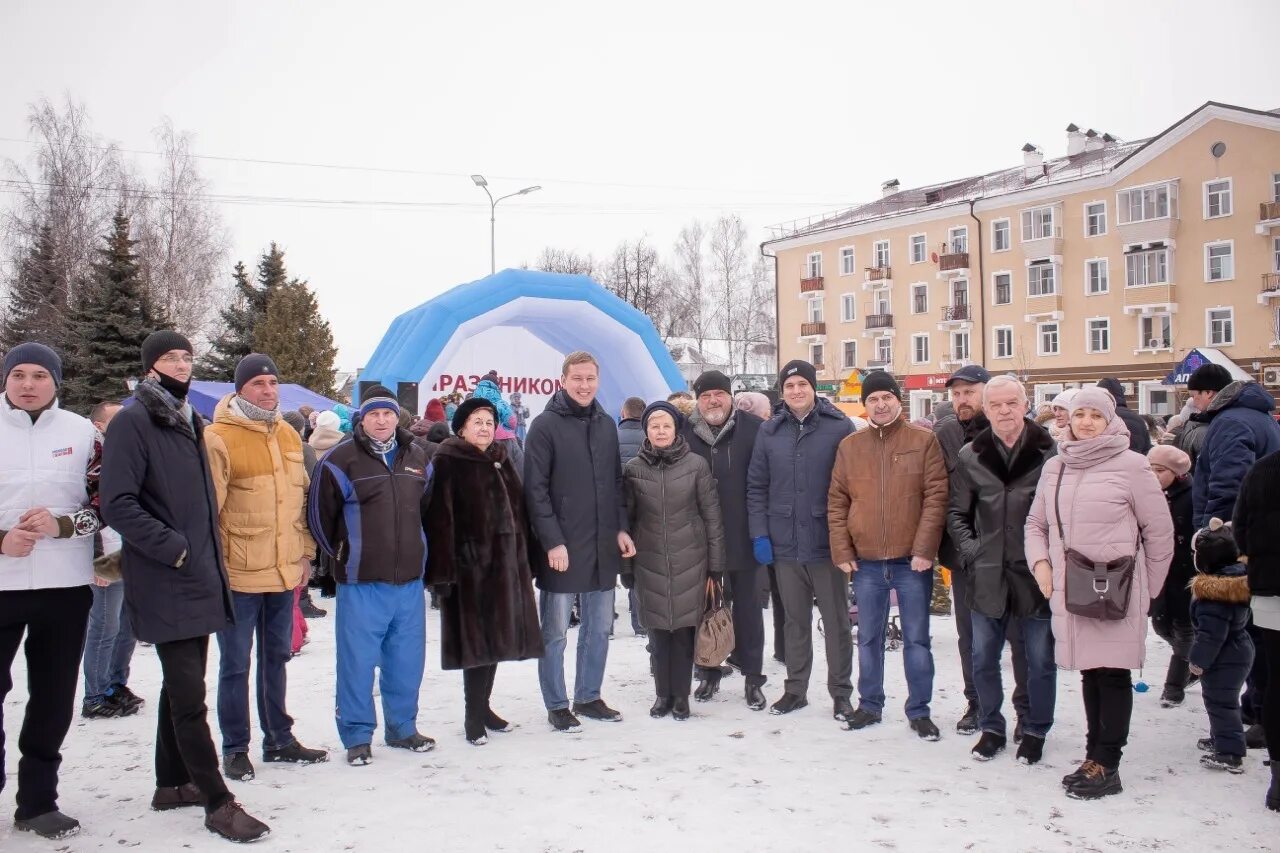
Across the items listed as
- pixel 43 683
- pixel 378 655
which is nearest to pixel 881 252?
pixel 378 655

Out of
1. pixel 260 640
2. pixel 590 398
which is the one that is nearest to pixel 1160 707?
pixel 590 398

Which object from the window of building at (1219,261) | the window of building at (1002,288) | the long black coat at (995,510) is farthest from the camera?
the window of building at (1002,288)

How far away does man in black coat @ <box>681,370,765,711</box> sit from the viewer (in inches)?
234

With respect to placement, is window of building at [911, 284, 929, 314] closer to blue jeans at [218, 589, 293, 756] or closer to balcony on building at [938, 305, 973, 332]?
balcony on building at [938, 305, 973, 332]

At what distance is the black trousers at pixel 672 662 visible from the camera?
220 inches

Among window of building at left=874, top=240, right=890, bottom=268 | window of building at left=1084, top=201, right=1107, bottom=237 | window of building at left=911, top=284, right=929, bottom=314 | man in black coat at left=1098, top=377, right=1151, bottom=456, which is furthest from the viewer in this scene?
window of building at left=874, top=240, right=890, bottom=268

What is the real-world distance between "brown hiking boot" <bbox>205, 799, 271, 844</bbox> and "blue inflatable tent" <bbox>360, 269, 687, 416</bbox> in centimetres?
814

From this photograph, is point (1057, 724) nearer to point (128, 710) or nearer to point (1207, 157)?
point (128, 710)

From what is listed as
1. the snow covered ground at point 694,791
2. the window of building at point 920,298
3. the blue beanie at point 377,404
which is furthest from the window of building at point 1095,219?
the blue beanie at point 377,404

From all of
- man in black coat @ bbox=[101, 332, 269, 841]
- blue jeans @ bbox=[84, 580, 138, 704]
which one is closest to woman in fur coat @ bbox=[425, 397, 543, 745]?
man in black coat @ bbox=[101, 332, 269, 841]

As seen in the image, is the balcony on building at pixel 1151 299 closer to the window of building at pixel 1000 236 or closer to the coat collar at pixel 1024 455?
the window of building at pixel 1000 236

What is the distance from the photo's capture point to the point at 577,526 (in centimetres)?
544

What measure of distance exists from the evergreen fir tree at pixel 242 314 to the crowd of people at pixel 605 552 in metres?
25.7

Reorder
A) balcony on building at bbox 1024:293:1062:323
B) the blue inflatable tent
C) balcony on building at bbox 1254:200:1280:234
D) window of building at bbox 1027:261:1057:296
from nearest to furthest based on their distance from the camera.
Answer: the blue inflatable tent
balcony on building at bbox 1254:200:1280:234
balcony on building at bbox 1024:293:1062:323
window of building at bbox 1027:261:1057:296
